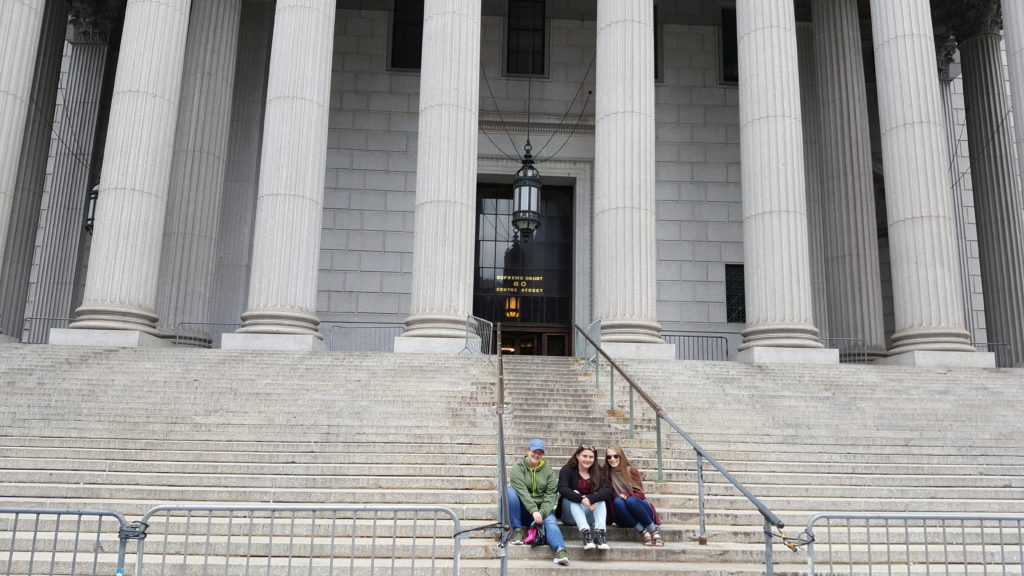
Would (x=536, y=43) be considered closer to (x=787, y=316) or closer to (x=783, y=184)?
(x=783, y=184)

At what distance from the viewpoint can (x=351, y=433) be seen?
11539 mm

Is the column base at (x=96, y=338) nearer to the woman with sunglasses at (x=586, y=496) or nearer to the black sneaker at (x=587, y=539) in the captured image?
the woman with sunglasses at (x=586, y=496)

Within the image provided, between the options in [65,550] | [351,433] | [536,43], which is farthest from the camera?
[536,43]

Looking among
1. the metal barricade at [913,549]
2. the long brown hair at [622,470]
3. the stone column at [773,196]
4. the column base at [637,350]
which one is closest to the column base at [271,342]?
the column base at [637,350]

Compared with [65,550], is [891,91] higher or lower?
higher

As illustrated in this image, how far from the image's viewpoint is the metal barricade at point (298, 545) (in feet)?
23.6

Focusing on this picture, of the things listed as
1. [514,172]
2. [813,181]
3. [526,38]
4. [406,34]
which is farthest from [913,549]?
[406,34]

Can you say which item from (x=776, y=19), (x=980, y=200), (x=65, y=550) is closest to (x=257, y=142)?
(x=776, y=19)

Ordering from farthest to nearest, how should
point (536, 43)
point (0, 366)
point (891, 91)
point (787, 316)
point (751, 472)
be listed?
point (536, 43), point (891, 91), point (787, 316), point (0, 366), point (751, 472)

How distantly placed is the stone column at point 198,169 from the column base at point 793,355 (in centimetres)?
1402

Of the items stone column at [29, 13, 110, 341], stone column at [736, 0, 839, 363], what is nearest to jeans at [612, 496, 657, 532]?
stone column at [736, 0, 839, 363]

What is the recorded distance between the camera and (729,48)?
28.0 meters

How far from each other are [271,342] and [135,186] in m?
4.78

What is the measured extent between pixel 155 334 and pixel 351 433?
8.88m
